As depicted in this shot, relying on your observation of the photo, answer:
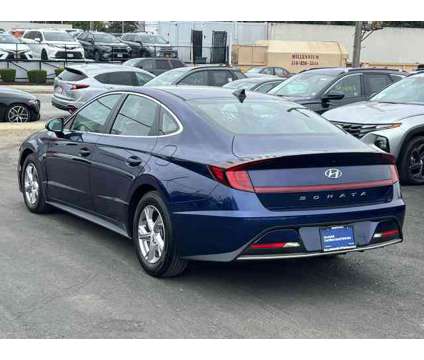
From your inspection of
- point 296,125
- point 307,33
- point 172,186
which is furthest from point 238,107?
point 307,33

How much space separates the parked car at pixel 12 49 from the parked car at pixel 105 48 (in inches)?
215

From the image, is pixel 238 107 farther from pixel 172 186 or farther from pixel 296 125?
pixel 172 186

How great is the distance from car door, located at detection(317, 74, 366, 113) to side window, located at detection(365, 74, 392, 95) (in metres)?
0.19

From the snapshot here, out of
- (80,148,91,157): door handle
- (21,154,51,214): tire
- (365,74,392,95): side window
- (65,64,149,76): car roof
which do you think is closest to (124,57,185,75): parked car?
(65,64,149,76): car roof

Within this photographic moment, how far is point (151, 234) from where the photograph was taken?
221 inches

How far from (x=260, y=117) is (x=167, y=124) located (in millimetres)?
790

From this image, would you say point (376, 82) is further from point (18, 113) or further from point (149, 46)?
point (149, 46)

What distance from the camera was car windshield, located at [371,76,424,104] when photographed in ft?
34.7

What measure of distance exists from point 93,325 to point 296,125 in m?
2.43

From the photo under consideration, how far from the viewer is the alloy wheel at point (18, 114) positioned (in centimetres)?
1673

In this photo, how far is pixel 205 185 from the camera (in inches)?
199

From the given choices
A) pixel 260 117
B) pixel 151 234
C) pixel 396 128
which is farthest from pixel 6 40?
pixel 151 234

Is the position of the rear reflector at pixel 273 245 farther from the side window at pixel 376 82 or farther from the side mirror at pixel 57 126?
the side window at pixel 376 82

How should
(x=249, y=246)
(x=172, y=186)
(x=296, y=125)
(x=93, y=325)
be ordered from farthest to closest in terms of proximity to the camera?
(x=296, y=125) → (x=172, y=186) → (x=249, y=246) → (x=93, y=325)
